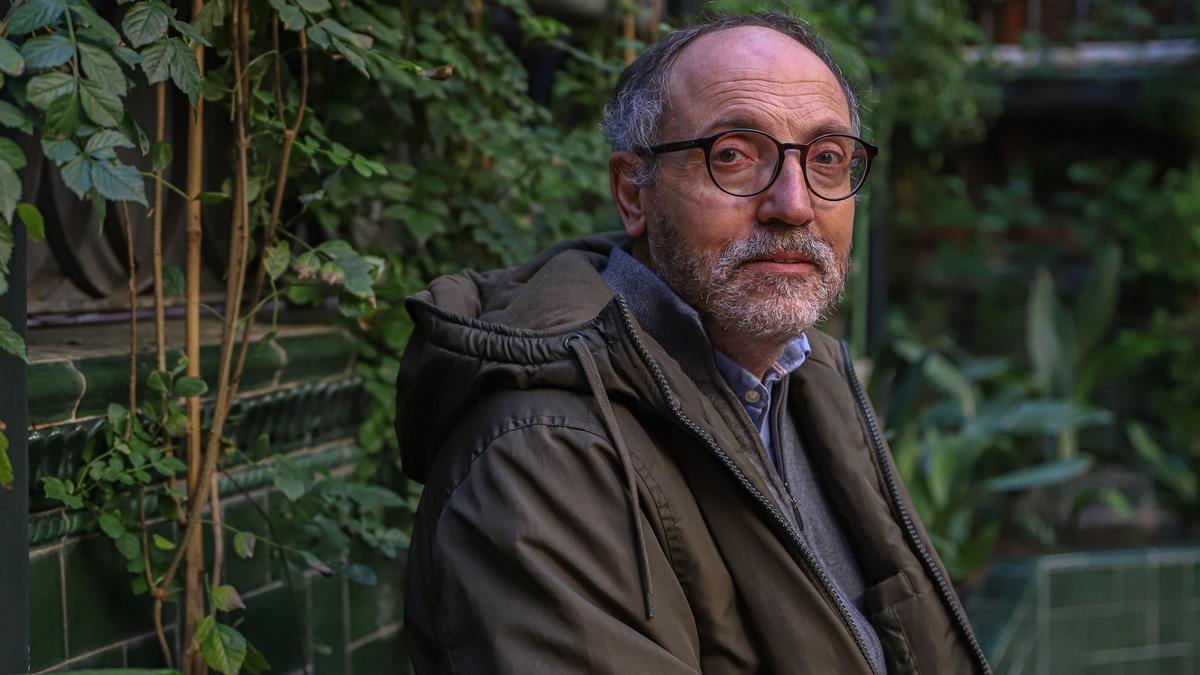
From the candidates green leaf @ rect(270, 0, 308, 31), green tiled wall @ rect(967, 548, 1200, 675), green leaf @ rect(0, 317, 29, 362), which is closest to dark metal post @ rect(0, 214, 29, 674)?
green leaf @ rect(0, 317, 29, 362)

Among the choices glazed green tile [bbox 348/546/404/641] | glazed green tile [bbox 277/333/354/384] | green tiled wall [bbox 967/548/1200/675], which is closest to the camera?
glazed green tile [bbox 277/333/354/384]

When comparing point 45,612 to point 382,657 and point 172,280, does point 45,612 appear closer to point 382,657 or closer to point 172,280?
point 172,280

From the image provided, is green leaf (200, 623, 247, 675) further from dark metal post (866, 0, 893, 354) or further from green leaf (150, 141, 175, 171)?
dark metal post (866, 0, 893, 354)

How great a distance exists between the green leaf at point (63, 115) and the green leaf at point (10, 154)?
5cm

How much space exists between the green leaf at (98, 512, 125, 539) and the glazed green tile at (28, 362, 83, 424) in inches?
5.9

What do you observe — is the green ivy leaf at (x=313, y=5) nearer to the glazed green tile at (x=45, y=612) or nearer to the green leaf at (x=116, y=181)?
the green leaf at (x=116, y=181)

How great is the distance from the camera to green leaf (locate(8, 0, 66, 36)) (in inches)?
50.1

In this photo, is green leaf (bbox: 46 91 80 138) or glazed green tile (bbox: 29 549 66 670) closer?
green leaf (bbox: 46 91 80 138)

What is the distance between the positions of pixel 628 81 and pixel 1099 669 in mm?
3447

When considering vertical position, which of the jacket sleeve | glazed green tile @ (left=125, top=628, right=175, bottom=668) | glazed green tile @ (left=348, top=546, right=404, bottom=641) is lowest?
glazed green tile @ (left=348, top=546, right=404, bottom=641)

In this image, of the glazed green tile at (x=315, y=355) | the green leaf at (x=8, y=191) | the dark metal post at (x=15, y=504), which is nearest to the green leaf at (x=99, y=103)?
the green leaf at (x=8, y=191)

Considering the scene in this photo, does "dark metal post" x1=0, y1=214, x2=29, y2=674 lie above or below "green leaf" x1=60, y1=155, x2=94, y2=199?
below

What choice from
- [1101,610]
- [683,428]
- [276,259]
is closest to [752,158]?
[683,428]

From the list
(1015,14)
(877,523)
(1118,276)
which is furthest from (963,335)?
(877,523)
